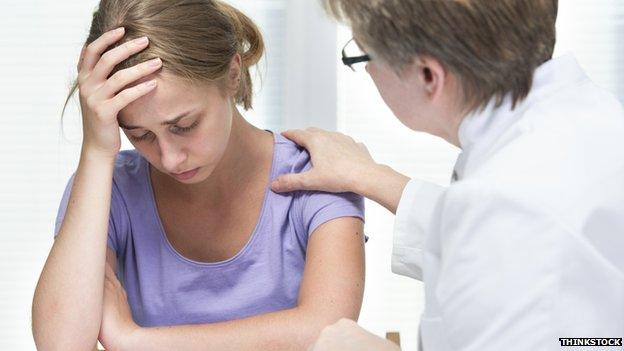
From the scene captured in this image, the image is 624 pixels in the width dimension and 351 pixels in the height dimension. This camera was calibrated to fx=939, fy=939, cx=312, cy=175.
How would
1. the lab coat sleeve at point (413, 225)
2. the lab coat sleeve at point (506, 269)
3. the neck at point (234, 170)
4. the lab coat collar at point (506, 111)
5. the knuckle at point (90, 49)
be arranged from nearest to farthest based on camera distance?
1. the lab coat sleeve at point (506, 269)
2. the lab coat collar at point (506, 111)
3. the lab coat sleeve at point (413, 225)
4. the knuckle at point (90, 49)
5. the neck at point (234, 170)

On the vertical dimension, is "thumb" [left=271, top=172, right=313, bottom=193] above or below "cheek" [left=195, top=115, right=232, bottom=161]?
below

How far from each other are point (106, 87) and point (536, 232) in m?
0.79

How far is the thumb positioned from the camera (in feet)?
5.42

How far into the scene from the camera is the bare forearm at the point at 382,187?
5.22 feet

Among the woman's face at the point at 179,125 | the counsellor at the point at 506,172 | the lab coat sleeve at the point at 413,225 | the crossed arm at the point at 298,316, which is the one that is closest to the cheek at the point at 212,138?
the woman's face at the point at 179,125

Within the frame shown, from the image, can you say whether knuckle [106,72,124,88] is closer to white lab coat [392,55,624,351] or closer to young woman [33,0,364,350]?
young woman [33,0,364,350]

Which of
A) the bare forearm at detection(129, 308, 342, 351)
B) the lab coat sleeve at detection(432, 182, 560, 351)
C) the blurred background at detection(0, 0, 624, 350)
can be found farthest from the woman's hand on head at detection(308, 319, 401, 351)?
the blurred background at detection(0, 0, 624, 350)

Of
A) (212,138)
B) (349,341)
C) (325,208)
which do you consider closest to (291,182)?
(325,208)

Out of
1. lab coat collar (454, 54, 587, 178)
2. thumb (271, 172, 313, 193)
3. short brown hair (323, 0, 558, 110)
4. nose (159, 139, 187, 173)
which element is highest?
short brown hair (323, 0, 558, 110)

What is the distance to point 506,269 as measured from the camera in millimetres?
968

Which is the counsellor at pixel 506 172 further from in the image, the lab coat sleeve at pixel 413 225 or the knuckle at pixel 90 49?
the knuckle at pixel 90 49

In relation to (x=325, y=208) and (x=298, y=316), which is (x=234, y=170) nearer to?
(x=325, y=208)

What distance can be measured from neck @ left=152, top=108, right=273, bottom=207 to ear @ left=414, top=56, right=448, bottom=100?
2.19ft

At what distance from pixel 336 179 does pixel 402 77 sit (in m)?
0.53
